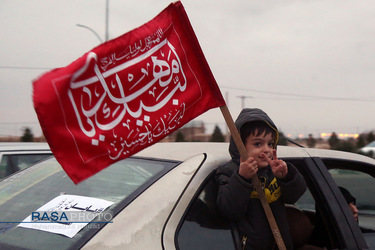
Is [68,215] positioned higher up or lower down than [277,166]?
lower down

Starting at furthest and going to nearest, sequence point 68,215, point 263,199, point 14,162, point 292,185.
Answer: point 14,162 < point 292,185 < point 263,199 < point 68,215

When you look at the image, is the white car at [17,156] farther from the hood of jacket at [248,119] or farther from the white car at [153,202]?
the hood of jacket at [248,119]

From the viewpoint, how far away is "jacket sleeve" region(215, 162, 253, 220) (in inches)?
80.4

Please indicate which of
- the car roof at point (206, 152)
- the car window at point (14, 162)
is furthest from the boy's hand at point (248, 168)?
the car window at point (14, 162)

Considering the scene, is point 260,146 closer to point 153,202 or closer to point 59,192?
point 153,202

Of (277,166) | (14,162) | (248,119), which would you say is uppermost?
(248,119)

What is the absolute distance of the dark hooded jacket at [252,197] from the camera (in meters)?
2.06

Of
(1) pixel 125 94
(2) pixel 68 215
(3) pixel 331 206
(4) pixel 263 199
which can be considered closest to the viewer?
(1) pixel 125 94

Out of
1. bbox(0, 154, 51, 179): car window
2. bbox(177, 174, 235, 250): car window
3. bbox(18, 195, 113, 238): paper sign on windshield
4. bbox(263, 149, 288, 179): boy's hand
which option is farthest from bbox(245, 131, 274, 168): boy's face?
bbox(0, 154, 51, 179): car window

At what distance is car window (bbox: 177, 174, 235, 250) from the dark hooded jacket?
5 cm

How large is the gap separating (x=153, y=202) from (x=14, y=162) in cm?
358

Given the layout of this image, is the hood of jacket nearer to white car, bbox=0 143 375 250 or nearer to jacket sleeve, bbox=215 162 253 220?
white car, bbox=0 143 375 250

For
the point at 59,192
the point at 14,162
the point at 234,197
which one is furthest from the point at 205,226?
the point at 14,162

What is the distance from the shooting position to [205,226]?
2.01 metres
